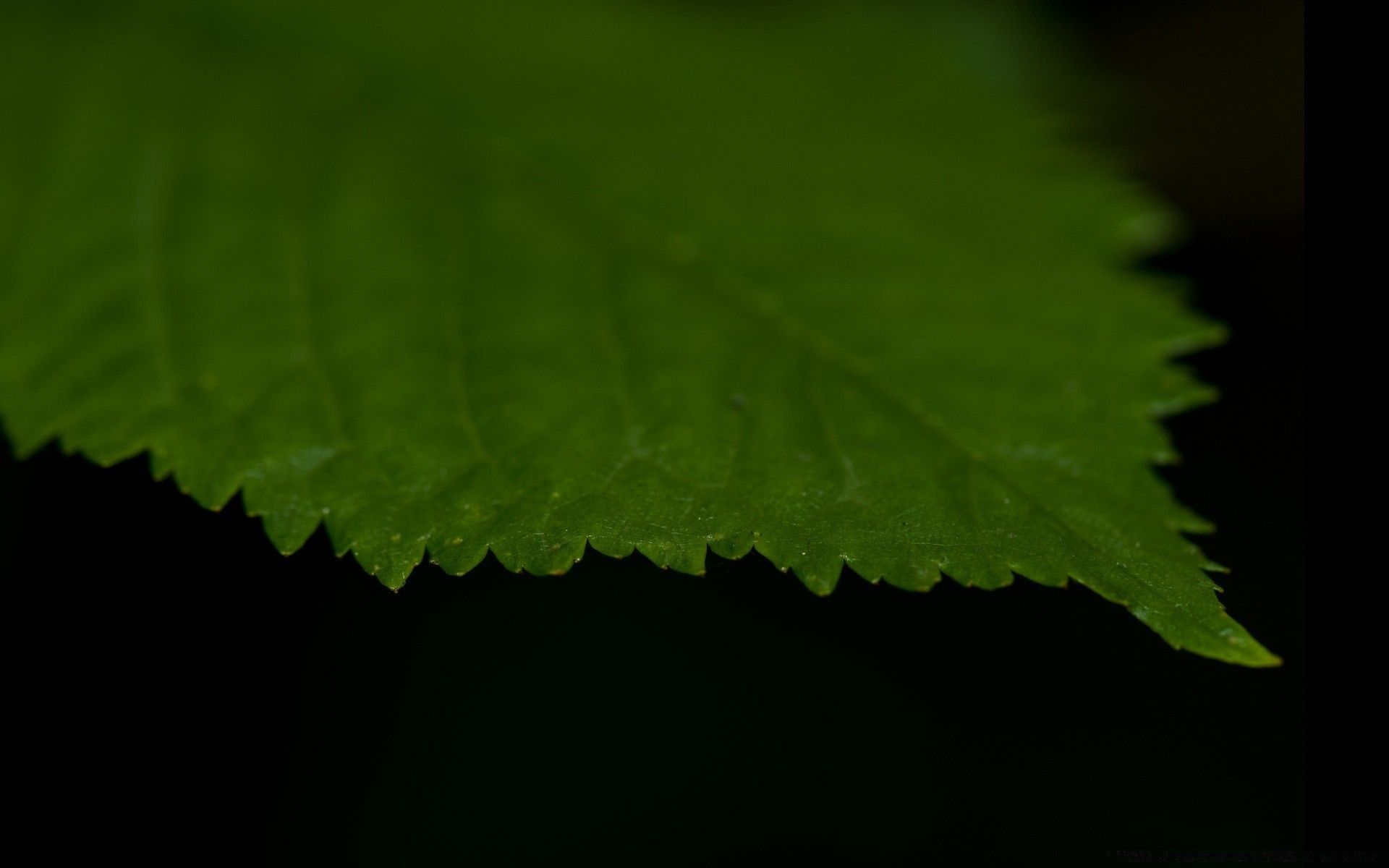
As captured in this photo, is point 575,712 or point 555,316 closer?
point 555,316

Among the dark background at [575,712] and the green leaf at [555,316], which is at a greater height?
the green leaf at [555,316]

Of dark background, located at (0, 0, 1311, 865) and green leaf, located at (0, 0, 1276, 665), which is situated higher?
green leaf, located at (0, 0, 1276, 665)

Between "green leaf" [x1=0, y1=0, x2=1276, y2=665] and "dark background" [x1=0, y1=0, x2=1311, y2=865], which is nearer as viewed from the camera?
"green leaf" [x1=0, y1=0, x2=1276, y2=665]

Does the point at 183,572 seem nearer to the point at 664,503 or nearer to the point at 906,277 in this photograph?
the point at 664,503

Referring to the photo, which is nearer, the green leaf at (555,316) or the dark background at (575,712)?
the green leaf at (555,316)

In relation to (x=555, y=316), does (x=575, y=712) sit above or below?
below
